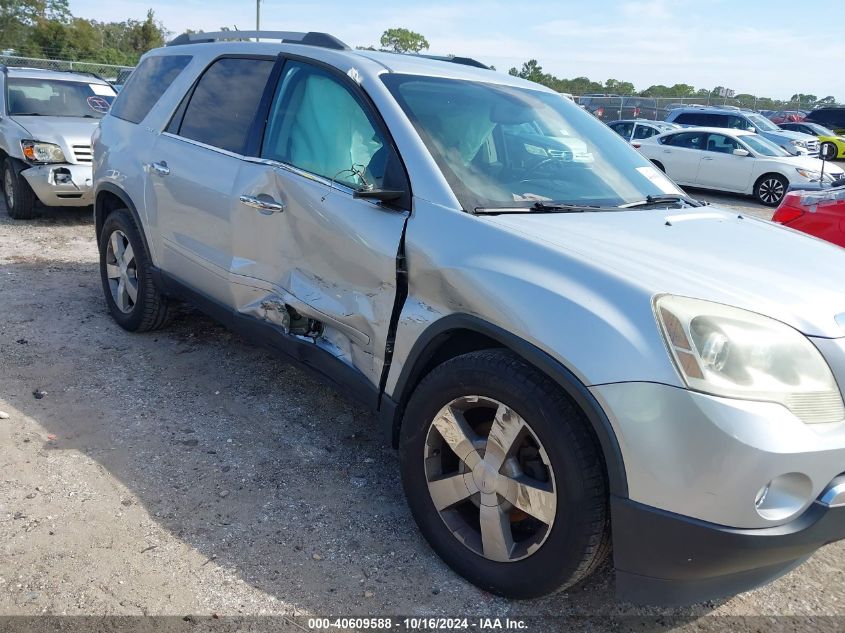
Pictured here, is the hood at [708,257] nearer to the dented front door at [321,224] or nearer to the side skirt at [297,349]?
the dented front door at [321,224]

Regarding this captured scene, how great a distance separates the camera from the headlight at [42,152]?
8031mm

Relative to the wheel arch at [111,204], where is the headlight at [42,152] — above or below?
below

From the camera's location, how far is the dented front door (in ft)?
9.45

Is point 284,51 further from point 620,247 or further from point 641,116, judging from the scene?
point 641,116

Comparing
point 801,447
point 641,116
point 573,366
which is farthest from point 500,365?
point 641,116

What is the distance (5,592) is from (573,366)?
2.06 metres

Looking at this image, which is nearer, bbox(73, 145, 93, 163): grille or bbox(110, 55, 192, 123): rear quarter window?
bbox(110, 55, 192, 123): rear quarter window

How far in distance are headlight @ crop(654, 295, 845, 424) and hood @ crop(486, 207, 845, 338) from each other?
6cm

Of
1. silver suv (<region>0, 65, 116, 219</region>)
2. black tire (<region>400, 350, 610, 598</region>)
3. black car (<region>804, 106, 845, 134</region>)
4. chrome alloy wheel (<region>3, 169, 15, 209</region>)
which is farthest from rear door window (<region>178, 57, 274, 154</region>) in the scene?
black car (<region>804, 106, 845, 134</region>)

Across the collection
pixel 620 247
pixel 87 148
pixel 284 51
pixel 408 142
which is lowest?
pixel 87 148

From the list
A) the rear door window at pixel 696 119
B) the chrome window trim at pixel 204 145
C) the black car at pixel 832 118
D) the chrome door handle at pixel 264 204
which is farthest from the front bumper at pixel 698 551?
the black car at pixel 832 118

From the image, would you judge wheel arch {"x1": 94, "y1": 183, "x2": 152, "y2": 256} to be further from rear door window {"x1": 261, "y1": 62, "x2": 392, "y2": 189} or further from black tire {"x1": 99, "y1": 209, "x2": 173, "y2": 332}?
rear door window {"x1": 261, "y1": 62, "x2": 392, "y2": 189}

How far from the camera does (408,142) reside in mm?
2877

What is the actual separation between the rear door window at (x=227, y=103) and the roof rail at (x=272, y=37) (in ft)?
0.69
